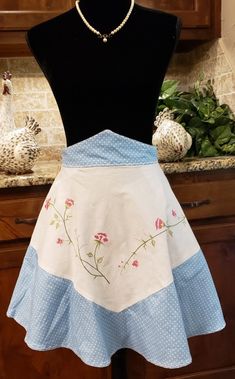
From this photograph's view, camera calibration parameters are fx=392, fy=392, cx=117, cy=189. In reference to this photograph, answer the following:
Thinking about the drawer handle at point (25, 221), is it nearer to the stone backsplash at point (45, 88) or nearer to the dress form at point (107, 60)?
the dress form at point (107, 60)

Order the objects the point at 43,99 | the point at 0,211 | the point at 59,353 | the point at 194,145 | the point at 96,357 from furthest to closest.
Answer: the point at 43,99, the point at 194,145, the point at 59,353, the point at 0,211, the point at 96,357

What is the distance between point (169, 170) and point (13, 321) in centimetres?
73

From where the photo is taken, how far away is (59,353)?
53.2 inches

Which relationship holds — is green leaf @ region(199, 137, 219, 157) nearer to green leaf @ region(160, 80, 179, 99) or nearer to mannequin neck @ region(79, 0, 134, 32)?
green leaf @ region(160, 80, 179, 99)

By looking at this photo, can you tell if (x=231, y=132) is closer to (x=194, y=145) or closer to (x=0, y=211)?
(x=194, y=145)

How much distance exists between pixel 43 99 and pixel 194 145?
0.74m

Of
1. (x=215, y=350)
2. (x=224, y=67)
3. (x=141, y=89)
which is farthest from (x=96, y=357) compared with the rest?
(x=224, y=67)

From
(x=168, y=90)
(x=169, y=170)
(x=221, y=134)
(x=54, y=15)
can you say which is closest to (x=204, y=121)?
(x=221, y=134)

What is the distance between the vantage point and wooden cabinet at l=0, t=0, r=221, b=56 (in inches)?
57.3

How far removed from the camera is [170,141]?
1331 mm

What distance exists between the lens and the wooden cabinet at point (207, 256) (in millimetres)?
1260

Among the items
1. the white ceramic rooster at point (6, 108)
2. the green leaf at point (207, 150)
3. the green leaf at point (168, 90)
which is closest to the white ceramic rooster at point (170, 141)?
the green leaf at point (207, 150)

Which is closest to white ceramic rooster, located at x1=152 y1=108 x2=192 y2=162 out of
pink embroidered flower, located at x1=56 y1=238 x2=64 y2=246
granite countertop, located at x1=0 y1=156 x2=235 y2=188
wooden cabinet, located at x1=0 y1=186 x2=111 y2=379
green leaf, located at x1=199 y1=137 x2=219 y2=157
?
granite countertop, located at x1=0 y1=156 x2=235 y2=188

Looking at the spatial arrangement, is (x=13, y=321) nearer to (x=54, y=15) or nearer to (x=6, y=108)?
(x=6, y=108)
